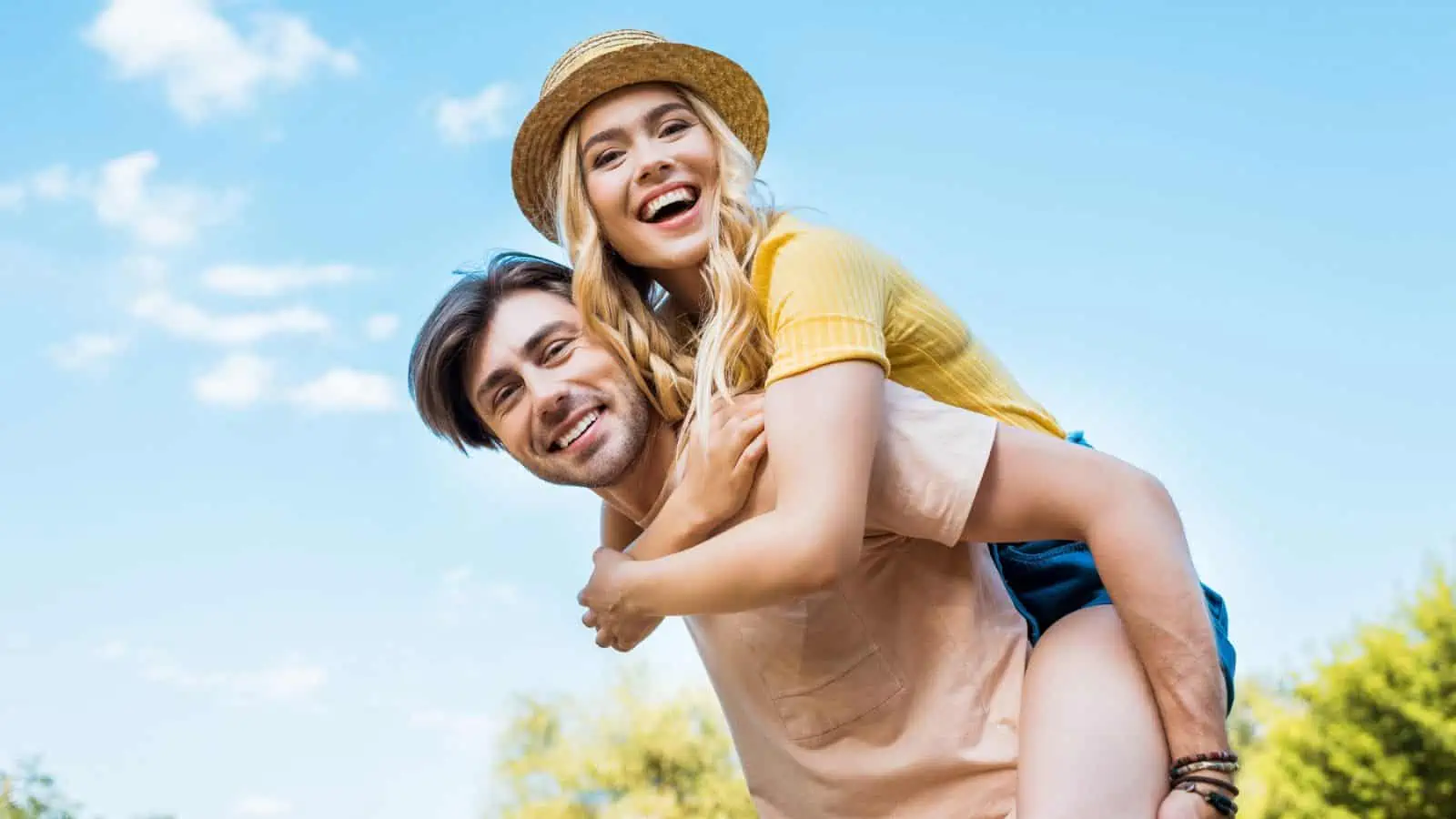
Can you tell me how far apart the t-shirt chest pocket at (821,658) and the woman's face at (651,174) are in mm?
764

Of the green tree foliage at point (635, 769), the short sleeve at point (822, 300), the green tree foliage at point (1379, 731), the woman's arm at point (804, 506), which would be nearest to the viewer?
the woman's arm at point (804, 506)

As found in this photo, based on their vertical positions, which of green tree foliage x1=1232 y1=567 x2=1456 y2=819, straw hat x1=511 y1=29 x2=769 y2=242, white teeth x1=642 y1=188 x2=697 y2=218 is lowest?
white teeth x1=642 y1=188 x2=697 y2=218

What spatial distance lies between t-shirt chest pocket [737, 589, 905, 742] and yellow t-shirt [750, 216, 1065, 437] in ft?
1.64

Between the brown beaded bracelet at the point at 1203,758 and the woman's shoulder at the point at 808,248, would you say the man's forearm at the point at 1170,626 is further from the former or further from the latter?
the woman's shoulder at the point at 808,248

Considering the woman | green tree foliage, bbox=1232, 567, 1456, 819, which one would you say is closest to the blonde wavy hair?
the woman

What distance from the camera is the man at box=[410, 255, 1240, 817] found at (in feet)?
8.75

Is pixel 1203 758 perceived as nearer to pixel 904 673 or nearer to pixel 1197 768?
pixel 1197 768

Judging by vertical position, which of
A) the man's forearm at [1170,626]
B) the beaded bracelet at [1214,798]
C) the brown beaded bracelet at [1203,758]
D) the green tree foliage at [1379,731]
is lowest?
the beaded bracelet at [1214,798]

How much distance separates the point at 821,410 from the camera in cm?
248

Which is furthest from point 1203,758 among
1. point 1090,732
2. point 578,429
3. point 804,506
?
point 578,429

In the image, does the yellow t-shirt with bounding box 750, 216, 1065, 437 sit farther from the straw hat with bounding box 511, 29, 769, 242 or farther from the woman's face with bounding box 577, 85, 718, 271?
the straw hat with bounding box 511, 29, 769, 242

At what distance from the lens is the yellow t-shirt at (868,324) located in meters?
2.58

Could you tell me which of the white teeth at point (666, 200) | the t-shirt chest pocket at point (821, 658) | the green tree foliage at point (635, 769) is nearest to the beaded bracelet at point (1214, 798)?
the t-shirt chest pocket at point (821, 658)

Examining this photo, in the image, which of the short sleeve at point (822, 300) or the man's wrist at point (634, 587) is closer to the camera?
the short sleeve at point (822, 300)
